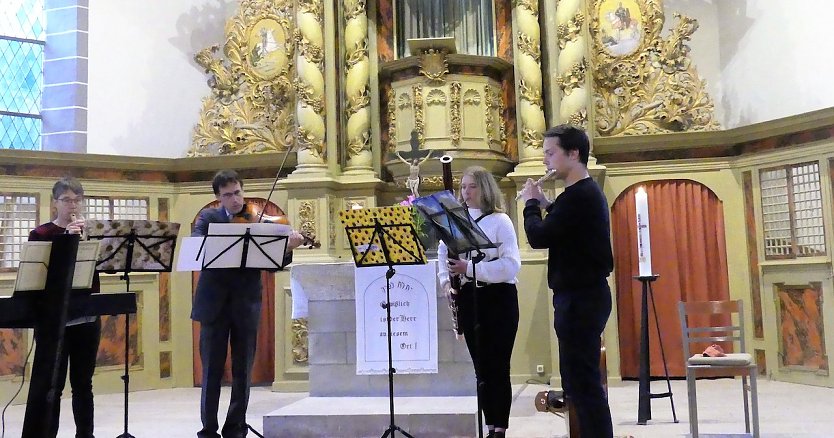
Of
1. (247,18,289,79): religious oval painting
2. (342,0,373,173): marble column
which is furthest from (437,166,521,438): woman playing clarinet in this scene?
(247,18,289,79): religious oval painting

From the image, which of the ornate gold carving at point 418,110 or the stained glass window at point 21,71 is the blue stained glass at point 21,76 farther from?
the ornate gold carving at point 418,110

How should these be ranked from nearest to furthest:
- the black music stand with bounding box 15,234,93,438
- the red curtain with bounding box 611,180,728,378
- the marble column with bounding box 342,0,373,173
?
the black music stand with bounding box 15,234,93,438 < the red curtain with bounding box 611,180,728,378 < the marble column with bounding box 342,0,373,173

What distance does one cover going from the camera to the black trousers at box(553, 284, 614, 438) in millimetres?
3498

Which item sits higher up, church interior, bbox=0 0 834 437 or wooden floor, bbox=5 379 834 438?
church interior, bbox=0 0 834 437

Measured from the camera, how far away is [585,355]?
3.54 metres

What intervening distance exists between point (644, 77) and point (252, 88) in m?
4.79

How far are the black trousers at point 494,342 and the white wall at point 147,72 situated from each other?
6.51m

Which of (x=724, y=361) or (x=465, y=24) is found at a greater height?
(x=465, y=24)

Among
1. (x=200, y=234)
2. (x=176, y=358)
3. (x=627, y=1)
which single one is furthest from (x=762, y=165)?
(x=176, y=358)

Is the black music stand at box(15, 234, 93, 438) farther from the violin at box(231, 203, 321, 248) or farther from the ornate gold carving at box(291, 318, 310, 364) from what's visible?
the ornate gold carving at box(291, 318, 310, 364)

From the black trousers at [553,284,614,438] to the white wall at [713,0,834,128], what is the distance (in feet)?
20.8

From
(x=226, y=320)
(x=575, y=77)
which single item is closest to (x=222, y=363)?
(x=226, y=320)

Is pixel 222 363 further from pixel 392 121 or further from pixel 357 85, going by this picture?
pixel 357 85

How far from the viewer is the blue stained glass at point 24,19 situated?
9891mm
